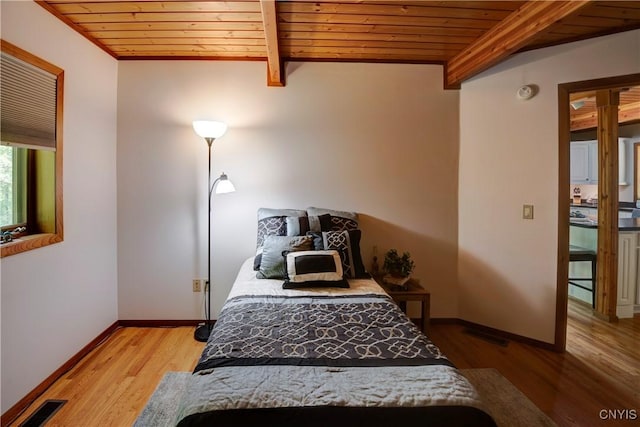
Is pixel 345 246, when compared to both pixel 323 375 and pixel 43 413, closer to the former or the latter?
pixel 323 375

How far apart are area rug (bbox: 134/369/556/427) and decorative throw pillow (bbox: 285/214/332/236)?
49.9 inches

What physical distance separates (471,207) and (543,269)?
0.76 metres

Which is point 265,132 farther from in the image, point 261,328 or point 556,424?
point 556,424

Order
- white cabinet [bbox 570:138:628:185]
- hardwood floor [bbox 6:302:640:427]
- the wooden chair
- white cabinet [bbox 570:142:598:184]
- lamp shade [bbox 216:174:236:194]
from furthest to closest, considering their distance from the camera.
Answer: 1. white cabinet [bbox 570:142:598:184]
2. white cabinet [bbox 570:138:628:185]
3. the wooden chair
4. lamp shade [bbox 216:174:236:194]
5. hardwood floor [bbox 6:302:640:427]

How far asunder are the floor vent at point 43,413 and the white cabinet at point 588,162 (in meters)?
7.02

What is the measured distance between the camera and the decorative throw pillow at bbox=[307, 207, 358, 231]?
305 centimetres

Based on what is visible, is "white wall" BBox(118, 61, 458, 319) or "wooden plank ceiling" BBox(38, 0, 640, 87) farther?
"white wall" BBox(118, 61, 458, 319)

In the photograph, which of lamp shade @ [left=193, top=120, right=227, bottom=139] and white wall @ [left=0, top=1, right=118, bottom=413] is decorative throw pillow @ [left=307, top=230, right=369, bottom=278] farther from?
white wall @ [left=0, top=1, right=118, bottom=413]

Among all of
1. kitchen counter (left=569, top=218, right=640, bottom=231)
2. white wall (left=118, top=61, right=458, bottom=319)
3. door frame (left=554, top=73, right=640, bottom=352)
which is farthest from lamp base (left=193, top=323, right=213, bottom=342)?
kitchen counter (left=569, top=218, right=640, bottom=231)

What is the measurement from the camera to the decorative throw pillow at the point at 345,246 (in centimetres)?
275

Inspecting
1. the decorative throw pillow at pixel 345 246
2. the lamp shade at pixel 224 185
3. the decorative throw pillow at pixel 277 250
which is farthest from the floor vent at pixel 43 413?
the decorative throw pillow at pixel 345 246

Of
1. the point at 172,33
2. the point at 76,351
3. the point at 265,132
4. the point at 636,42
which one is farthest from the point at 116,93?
the point at 636,42

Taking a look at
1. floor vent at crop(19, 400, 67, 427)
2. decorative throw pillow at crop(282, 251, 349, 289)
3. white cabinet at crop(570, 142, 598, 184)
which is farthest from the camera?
white cabinet at crop(570, 142, 598, 184)

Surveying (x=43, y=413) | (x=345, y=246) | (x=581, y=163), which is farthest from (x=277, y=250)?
(x=581, y=163)
